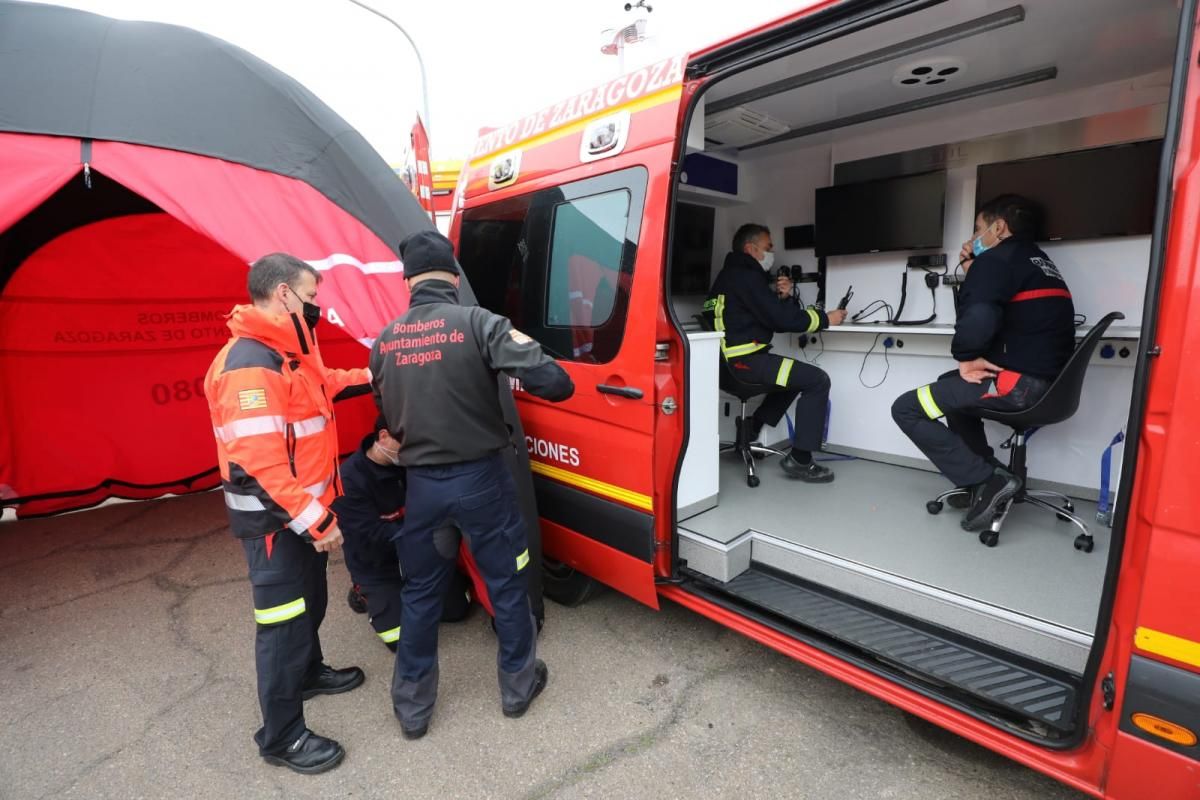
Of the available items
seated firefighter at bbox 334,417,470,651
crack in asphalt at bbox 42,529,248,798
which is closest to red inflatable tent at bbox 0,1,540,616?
seated firefighter at bbox 334,417,470,651

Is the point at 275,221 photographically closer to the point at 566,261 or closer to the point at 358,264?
the point at 358,264

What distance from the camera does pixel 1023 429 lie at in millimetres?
3025

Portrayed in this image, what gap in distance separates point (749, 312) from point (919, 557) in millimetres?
1752

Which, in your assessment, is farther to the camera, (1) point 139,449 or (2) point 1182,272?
(1) point 139,449

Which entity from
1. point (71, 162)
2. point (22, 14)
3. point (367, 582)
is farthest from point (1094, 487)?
point (22, 14)

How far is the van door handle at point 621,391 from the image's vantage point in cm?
249

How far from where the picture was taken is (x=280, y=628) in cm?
215

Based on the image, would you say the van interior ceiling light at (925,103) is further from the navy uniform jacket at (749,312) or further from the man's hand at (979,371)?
the man's hand at (979,371)

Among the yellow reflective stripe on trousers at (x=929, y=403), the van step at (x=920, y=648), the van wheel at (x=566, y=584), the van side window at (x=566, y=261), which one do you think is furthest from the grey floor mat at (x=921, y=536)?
the van side window at (x=566, y=261)

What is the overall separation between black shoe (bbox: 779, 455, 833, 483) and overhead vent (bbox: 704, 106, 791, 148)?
2.07 meters

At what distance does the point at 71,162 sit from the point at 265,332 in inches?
43.2

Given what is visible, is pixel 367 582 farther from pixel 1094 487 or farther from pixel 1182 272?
pixel 1094 487

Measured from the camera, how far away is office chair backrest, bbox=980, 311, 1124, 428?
256cm

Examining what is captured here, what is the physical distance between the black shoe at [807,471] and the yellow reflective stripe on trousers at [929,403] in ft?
2.72
